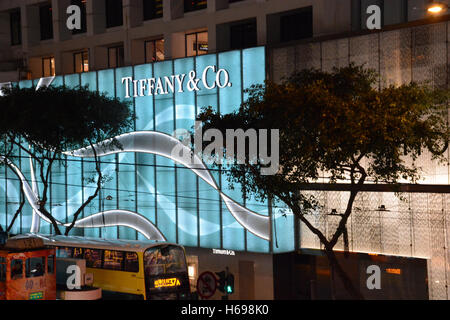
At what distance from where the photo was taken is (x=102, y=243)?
88.2 feet

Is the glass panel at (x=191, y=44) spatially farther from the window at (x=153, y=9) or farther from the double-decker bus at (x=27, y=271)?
the double-decker bus at (x=27, y=271)

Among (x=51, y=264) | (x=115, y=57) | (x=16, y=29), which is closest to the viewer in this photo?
(x=51, y=264)

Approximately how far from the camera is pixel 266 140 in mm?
21797

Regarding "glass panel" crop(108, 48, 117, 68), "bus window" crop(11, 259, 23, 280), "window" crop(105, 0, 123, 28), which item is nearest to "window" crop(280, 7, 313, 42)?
"window" crop(105, 0, 123, 28)

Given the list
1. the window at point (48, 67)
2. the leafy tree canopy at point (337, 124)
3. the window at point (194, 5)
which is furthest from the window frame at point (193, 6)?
the leafy tree canopy at point (337, 124)

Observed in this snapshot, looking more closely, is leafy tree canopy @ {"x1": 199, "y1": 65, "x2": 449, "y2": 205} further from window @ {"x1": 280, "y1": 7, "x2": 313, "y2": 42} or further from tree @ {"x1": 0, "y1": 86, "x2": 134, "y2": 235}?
tree @ {"x1": 0, "y1": 86, "x2": 134, "y2": 235}

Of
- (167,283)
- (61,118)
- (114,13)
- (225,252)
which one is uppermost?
(114,13)

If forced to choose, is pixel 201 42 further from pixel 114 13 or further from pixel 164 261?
pixel 164 261

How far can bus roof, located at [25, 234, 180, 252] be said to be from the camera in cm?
2533

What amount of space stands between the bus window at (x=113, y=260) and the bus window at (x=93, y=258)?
0.33m

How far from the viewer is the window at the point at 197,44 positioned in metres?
34.6

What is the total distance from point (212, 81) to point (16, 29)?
17.1 metres

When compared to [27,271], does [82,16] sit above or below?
above

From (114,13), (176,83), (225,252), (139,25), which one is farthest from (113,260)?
(114,13)
